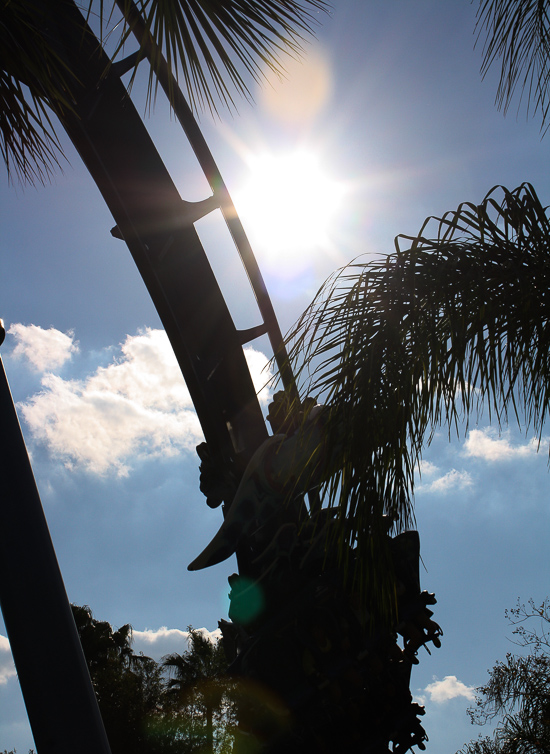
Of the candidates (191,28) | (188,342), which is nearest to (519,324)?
(191,28)

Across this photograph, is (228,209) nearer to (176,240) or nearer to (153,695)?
(176,240)

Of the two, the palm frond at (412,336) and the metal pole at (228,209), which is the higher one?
the metal pole at (228,209)

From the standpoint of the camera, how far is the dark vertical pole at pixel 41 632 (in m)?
1.78

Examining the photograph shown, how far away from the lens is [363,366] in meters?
2.45

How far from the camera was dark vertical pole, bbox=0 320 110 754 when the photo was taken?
178 centimetres

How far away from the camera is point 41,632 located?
1.84 metres

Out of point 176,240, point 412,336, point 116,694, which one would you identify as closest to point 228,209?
point 176,240

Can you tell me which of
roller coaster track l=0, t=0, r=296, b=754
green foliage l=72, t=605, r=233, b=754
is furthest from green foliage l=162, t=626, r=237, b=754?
roller coaster track l=0, t=0, r=296, b=754

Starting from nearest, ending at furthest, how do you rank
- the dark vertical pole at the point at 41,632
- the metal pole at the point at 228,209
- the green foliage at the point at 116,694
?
the dark vertical pole at the point at 41,632, the metal pole at the point at 228,209, the green foliage at the point at 116,694

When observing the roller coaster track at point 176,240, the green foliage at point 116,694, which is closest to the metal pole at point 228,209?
the roller coaster track at point 176,240

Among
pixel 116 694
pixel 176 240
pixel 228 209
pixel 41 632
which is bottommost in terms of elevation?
pixel 41 632

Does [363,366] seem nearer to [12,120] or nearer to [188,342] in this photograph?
[12,120]

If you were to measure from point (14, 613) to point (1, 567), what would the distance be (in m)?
0.16

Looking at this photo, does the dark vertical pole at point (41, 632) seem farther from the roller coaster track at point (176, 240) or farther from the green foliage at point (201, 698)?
the green foliage at point (201, 698)
